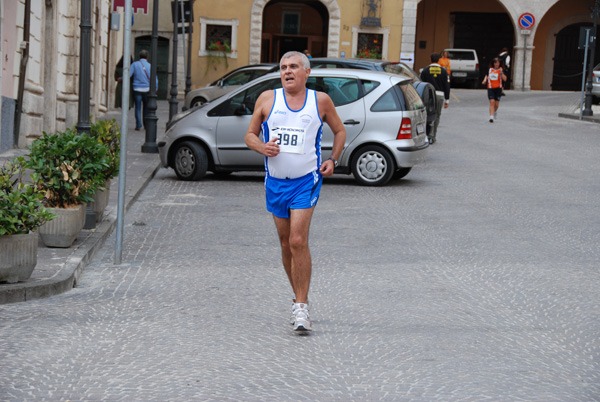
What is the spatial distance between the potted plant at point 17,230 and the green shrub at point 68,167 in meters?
1.50

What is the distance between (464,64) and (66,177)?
1520 inches

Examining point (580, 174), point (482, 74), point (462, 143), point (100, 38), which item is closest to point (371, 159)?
point (580, 174)

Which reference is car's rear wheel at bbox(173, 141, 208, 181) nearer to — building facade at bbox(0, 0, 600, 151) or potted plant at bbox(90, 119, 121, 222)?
building facade at bbox(0, 0, 600, 151)

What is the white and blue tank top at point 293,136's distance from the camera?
6258 millimetres

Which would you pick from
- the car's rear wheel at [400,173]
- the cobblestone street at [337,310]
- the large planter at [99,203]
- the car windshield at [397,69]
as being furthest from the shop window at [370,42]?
the large planter at [99,203]

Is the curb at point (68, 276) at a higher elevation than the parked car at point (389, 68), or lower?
lower

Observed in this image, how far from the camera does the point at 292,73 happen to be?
6.24 metres

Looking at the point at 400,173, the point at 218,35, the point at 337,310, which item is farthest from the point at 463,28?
the point at 337,310

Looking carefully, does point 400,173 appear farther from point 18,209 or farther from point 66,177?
point 18,209

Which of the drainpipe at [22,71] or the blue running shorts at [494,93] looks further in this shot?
the blue running shorts at [494,93]

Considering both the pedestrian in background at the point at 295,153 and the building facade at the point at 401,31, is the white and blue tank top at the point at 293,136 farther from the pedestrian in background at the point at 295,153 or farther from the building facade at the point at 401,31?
the building facade at the point at 401,31

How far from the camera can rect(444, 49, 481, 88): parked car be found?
45781mm

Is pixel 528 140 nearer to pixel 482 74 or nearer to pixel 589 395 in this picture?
pixel 589 395

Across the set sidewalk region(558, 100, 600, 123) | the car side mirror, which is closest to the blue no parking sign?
sidewalk region(558, 100, 600, 123)
